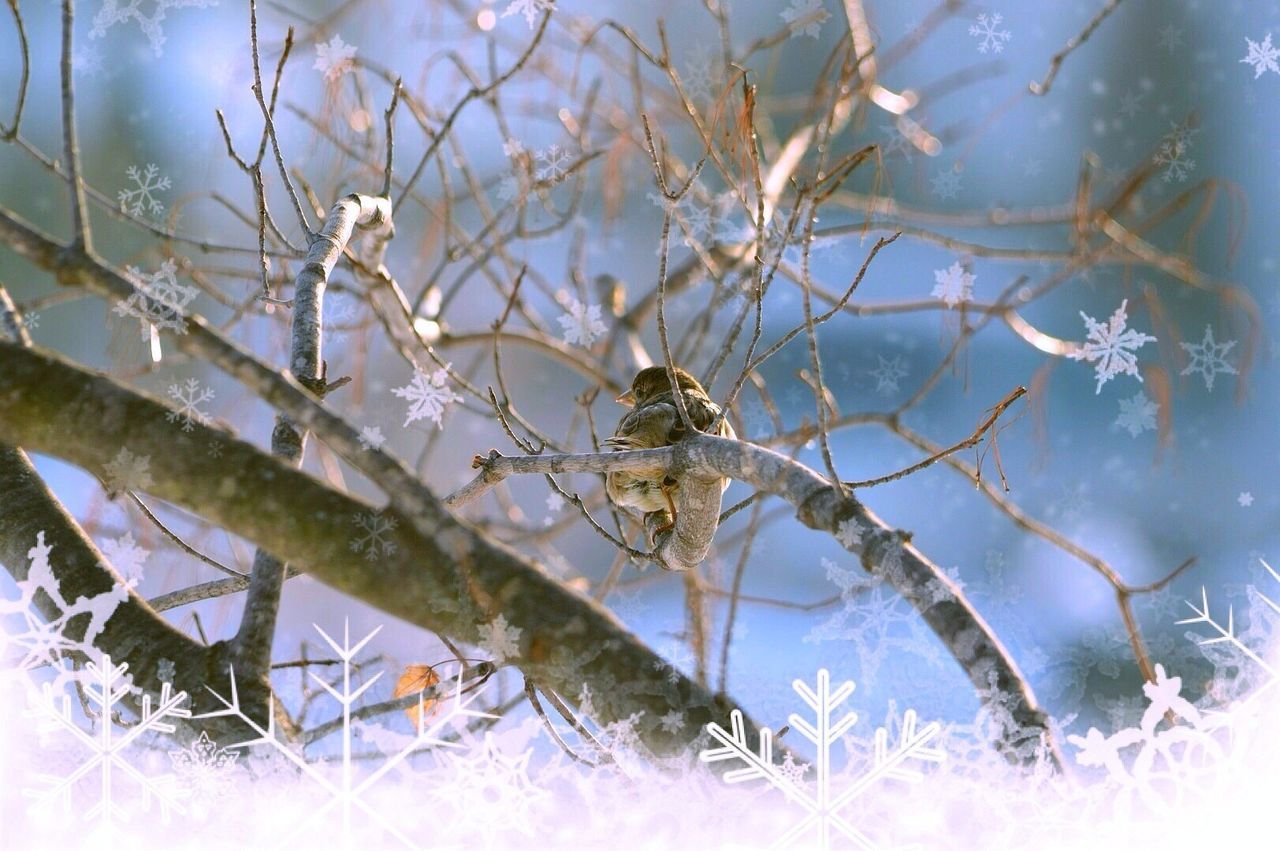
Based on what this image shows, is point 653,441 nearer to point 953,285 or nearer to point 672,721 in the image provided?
point 672,721

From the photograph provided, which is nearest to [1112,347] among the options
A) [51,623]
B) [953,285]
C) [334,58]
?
[953,285]

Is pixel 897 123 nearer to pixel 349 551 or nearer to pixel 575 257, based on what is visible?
pixel 575 257

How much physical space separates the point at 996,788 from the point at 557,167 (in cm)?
85

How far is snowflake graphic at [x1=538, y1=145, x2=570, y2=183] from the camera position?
1133 millimetres

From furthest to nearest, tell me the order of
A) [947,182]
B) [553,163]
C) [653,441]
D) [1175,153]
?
[947,182], [553,163], [1175,153], [653,441]

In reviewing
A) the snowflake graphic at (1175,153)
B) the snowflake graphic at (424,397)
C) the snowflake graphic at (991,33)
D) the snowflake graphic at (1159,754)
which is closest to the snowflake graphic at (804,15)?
the snowflake graphic at (991,33)

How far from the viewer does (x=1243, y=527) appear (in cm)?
119

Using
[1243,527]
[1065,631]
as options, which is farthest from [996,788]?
[1243,527]

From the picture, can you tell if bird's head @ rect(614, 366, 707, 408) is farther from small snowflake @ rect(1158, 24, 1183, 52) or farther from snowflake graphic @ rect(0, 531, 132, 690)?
small snowflake @ rect(1158, 24, 1183, 52)

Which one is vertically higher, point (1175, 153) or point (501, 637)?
point (1175, 153)

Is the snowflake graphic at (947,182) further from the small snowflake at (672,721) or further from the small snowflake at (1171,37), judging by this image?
the small snowflake at (672,721)

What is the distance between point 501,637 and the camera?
500 mm

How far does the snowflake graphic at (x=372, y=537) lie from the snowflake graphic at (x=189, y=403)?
0.10 metres

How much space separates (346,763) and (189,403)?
0.74ft
